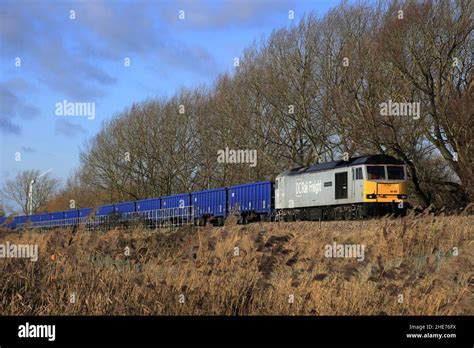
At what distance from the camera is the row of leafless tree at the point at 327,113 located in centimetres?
3359

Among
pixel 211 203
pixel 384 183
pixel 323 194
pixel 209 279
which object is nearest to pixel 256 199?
pixel 211 203

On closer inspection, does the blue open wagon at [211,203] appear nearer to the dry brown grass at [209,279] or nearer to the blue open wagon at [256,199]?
the blue open wagon at [256,199]

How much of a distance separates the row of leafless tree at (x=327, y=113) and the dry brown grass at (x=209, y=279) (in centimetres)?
2270

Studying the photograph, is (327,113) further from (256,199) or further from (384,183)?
(384,183)

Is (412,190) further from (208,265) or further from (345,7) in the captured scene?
(208,265)

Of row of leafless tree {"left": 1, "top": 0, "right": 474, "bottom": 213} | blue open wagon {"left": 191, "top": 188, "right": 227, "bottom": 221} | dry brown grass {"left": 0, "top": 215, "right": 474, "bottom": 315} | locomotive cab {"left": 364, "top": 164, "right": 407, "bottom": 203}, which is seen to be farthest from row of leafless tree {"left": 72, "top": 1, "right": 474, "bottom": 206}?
dry brown grass {"left": 0, "top": 215, "right": 474, "bottom": 315}

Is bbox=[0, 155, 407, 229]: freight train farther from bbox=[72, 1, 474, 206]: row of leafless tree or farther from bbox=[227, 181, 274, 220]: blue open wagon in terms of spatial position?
bbox=[72, 1, 474, 206]: row of leafless tree

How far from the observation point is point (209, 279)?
7.53m

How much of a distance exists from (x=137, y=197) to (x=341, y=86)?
3182 cm

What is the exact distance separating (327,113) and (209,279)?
112ft

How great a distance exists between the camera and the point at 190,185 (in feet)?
188
